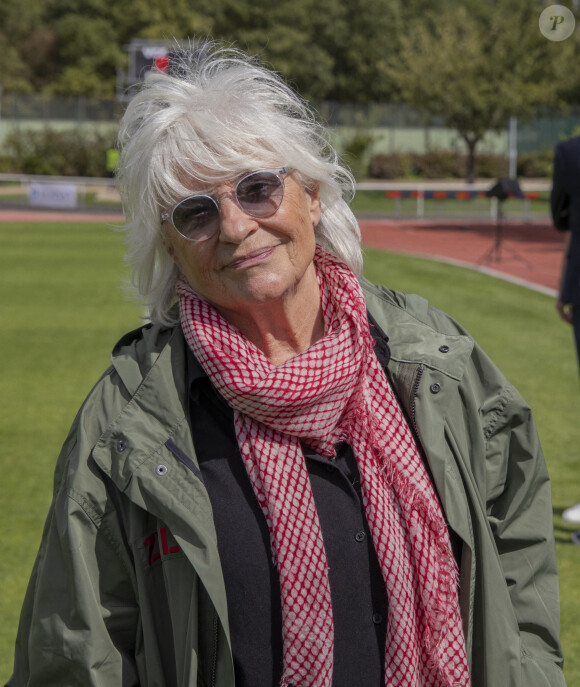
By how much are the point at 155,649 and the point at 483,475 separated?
0.83 m

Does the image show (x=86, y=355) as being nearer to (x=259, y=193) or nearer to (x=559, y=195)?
→ (x=559, y=195)

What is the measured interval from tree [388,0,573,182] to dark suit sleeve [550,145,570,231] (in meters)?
37.9

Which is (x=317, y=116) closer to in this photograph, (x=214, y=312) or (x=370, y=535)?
(x=214, y=312)

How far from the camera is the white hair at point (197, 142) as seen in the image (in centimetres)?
232

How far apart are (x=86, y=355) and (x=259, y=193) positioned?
27.8 feet

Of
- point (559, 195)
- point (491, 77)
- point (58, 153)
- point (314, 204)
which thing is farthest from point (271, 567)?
point (491, 77)

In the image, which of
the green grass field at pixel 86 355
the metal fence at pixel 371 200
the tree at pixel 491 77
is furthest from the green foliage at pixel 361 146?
the green grass field at pixel 86 355

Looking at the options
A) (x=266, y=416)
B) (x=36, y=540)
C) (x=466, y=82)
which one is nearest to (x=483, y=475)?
(x=266, y=416)

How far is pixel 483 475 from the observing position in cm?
233

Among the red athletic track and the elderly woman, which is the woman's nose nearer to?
the elderly woman

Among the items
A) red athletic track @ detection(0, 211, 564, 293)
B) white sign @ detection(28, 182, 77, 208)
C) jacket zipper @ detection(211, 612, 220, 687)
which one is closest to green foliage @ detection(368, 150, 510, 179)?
red athletic track @ detection(0, 211, 564, 293)

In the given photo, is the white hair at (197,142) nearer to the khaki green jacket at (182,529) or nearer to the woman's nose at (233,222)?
the woman's nose at (233,222)

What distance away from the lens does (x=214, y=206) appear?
7.63ft

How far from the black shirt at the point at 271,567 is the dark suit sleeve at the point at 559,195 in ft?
10.7
